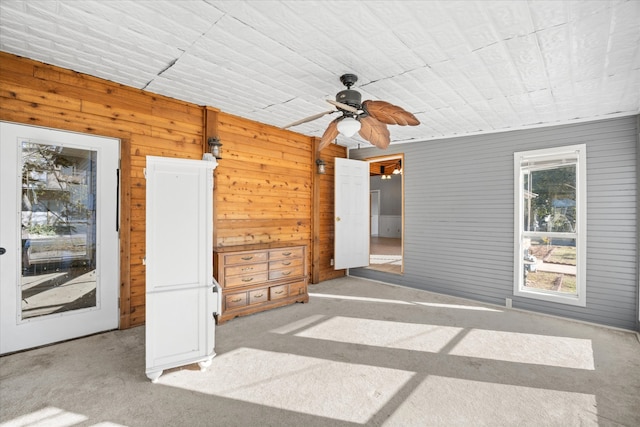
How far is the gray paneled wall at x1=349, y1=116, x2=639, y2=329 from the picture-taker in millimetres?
3549

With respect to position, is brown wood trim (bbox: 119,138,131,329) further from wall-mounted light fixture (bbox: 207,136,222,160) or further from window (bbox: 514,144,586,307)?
window (bbox: 514,144,586,307)

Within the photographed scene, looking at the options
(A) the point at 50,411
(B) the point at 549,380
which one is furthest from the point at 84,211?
(B) the point at 549,380

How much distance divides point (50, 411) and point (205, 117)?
10.5 feet

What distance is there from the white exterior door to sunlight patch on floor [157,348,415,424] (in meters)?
0.22

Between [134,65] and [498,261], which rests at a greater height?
[134,65]

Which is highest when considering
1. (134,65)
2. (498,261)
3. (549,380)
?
(134,65)

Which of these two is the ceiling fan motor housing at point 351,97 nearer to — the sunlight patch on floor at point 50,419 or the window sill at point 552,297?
the sunlight patch on floor at point 50,419

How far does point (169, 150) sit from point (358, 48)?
2508 millimetres

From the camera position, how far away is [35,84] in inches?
109

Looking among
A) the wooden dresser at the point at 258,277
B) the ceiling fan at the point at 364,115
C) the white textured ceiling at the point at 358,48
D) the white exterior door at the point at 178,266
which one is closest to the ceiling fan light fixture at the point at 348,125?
the ceiling fan at the point at 364,115

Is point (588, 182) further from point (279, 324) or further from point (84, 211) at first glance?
point (84, 211)

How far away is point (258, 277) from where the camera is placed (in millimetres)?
3951

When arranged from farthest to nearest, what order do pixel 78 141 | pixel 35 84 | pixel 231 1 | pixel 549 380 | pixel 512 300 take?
pixel 512 300, pixel 78 141, pixel 35 84, pixel 549 380, pixel 231 1

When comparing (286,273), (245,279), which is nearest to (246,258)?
(245,279)
